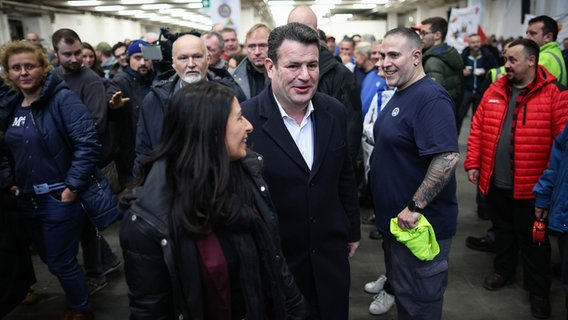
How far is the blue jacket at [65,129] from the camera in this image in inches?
102

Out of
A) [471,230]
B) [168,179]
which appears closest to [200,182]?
[168,179]

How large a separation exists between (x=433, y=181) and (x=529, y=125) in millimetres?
1308

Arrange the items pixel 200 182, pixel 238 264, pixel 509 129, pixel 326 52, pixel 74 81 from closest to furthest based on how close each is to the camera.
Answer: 1. pixel 200 182
2. pixel 238 264
3. pixel 509 129
4. pixel 326 52
5. pixel 74 81

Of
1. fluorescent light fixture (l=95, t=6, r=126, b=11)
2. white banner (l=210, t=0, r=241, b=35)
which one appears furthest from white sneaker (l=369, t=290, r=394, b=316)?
fluorescent light fixture (l=95, t=6, r=126, b=11)

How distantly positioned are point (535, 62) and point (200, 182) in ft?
8.67

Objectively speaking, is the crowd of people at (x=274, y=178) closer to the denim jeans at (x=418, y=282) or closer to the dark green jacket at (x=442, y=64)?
the denim jeans at (x=418, y=282)

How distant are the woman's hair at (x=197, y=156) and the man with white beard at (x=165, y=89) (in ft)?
4.50

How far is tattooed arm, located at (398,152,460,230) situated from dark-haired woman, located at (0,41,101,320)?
204 cm

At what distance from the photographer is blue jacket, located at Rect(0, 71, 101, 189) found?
2.59m

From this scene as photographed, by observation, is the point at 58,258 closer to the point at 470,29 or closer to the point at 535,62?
the point at 535,62

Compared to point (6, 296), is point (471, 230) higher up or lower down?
lower down

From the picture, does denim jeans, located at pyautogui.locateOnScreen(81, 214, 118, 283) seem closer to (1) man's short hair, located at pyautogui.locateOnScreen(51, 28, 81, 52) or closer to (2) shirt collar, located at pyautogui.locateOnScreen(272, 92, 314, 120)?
(1) man's short hair, located at pyautogui.locateOnScreen(51, 28, 81, 52)

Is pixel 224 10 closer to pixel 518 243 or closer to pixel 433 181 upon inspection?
pixel 518 243

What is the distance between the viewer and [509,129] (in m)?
2.95
